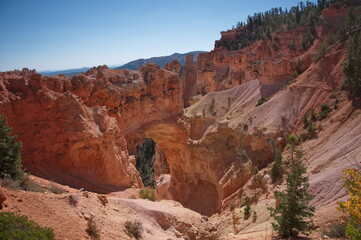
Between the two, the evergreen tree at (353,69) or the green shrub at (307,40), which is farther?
the green shrub at (307,40)

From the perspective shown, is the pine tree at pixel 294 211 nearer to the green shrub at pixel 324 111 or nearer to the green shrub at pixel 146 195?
the green shrub at pixel 146 195

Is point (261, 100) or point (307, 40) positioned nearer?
point (261, 100)

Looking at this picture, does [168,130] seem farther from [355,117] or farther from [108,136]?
[355,117]

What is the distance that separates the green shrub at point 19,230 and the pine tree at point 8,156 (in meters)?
5.79

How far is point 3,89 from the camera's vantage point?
19.7m

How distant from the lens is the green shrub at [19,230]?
7317mm

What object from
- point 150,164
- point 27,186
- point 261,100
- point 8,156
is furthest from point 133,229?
point 150,164

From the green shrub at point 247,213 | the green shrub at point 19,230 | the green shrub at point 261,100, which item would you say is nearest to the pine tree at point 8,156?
the green shrub at point 19,230

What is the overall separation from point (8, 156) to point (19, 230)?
7.29 m

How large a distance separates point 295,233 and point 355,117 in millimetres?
15423

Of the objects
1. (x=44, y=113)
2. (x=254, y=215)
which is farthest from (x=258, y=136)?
(x=44, y=113)

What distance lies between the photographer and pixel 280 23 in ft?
294

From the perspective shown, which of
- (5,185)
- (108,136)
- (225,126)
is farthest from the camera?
(225,126)

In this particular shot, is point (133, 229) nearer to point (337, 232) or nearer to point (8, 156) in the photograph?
point (8, 156)
